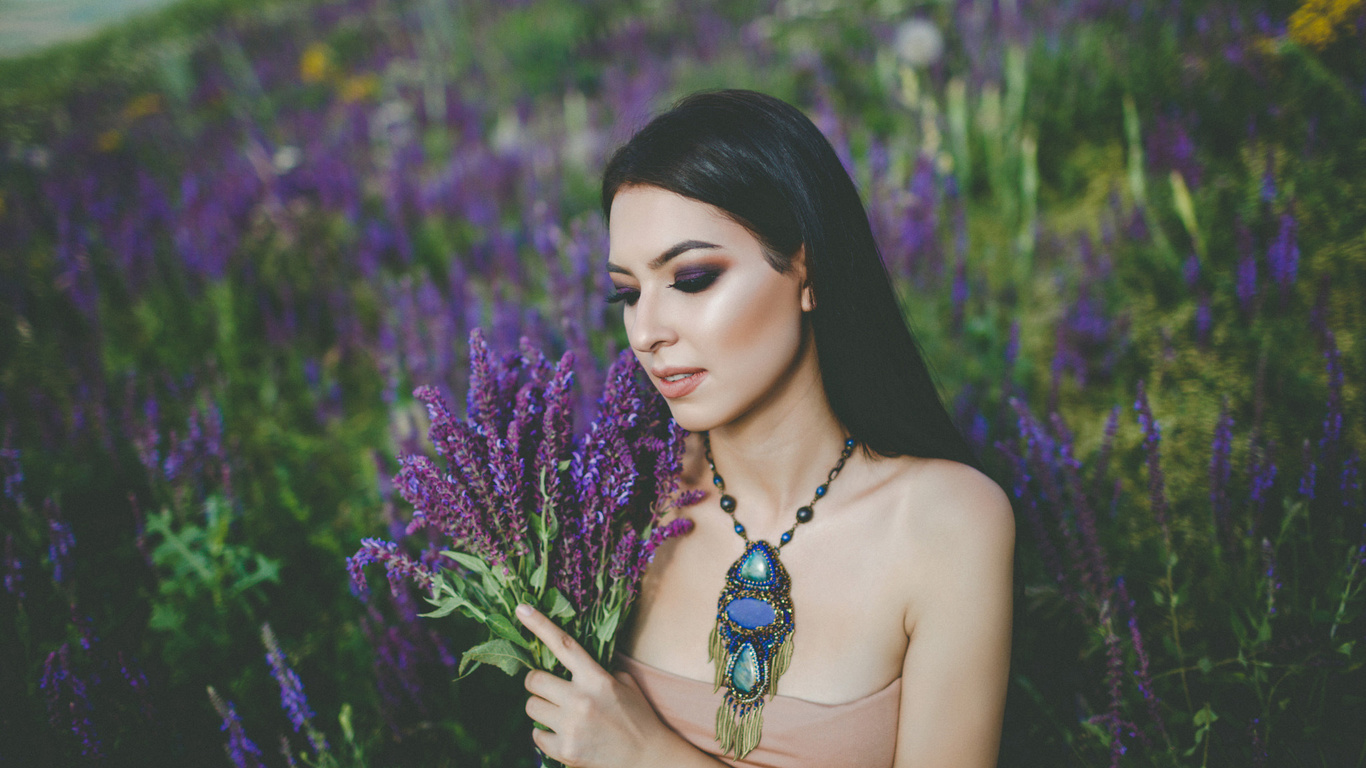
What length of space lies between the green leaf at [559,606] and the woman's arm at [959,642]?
70 cm

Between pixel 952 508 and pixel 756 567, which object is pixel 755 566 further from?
pixel 952 508

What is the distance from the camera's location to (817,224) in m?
1.44

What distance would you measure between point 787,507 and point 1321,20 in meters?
2.73

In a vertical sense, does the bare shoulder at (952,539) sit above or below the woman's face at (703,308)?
below

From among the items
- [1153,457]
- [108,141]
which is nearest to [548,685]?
[1153,457]

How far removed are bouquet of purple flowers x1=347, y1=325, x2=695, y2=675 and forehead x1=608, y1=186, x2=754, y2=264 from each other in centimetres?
23

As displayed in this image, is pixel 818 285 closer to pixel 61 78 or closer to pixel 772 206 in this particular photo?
pixel 772 206

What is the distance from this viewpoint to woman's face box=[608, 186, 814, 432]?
1.38 metres

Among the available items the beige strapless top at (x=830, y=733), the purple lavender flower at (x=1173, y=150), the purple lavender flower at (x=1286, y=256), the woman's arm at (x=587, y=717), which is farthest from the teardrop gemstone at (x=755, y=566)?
the purple lavender flower at (x=1173, y=150)

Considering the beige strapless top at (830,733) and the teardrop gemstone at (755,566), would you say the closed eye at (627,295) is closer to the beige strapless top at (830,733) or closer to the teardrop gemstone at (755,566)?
the teardrop gemstone at (755,566)

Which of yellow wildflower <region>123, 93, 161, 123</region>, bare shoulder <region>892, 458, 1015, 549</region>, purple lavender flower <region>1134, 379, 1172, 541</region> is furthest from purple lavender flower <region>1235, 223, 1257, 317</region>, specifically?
yellow wildflower <region>123, 93, 161, 123</region>

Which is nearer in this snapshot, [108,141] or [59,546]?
[59,546]

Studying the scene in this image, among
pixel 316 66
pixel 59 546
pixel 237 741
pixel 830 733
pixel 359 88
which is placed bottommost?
pixel 830 733

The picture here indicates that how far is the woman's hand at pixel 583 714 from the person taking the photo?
1344 mm
